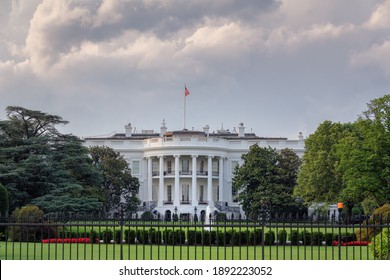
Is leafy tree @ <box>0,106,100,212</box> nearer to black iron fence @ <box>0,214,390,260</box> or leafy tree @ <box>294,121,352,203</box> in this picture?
leafy tree @ <box>294,121,352,203</box>

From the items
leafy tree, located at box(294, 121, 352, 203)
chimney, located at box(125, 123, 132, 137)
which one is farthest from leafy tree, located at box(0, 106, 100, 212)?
chimney, located at box(125, 123, 132, 137)

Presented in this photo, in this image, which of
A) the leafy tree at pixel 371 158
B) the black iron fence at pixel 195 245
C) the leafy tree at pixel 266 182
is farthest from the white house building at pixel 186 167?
the black iron fence at pixel 195 245

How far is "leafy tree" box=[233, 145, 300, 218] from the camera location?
6862 centimetres

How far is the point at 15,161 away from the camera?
180ft

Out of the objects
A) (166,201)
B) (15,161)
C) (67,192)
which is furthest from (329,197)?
(166,201)

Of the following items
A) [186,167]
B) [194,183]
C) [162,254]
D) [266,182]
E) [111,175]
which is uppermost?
[186,167]

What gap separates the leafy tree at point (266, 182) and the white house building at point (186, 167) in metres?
13.6

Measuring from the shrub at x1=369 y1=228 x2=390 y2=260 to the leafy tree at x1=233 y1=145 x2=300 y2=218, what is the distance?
48.0m

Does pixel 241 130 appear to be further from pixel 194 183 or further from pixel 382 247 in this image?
pixel 382 247

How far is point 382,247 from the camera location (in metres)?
19.0

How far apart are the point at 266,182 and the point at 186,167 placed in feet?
68.3

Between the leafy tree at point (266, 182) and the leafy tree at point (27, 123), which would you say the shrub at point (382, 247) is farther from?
the leafy tree at point (266, 182)

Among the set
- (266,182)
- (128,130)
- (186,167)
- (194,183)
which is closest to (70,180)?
(266,182)
